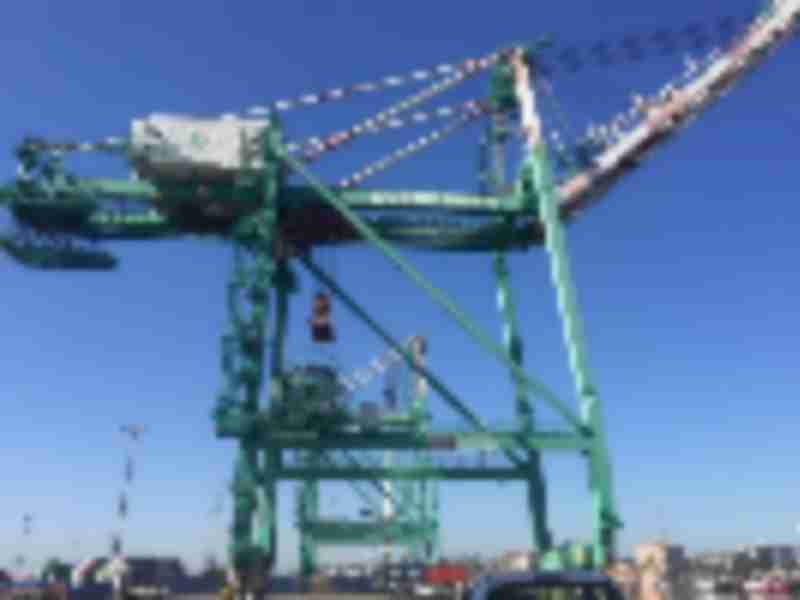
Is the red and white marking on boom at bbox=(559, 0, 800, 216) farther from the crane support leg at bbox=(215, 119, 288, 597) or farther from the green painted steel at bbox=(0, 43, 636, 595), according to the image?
the crane support leg at bbox=(215, 119, 288, 597)

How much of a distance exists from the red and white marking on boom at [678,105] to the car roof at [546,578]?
30160 mm

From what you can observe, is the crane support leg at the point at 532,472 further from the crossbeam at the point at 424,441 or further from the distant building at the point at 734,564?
the distant building at the point at 734,564

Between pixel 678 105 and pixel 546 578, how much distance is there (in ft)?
106

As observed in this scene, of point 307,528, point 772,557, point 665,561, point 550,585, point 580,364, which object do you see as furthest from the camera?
point 772,557

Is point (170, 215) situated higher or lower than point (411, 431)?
higher

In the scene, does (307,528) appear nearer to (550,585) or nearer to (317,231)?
(317,231)

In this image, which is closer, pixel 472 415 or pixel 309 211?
pixel 472 415

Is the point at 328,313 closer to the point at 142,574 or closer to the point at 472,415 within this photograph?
the point at 472,415

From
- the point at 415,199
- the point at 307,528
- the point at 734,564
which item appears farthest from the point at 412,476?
the point at 734,564

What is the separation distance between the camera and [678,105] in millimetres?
34594

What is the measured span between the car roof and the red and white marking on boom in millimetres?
30160

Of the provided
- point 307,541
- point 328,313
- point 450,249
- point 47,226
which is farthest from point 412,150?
point 307,541

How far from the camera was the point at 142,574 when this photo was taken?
2734 inches

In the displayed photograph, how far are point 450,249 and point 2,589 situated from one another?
3550 centimetres
